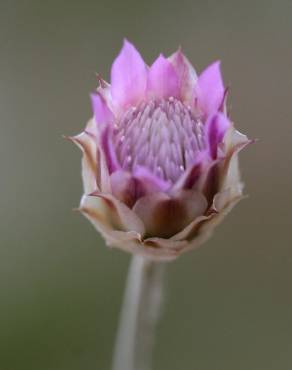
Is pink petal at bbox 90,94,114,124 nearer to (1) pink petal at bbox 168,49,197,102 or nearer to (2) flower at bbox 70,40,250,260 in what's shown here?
(2) flower at bbox 70,40,250,260

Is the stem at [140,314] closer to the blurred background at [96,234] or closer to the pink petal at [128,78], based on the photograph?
the pink petal at [128,78]

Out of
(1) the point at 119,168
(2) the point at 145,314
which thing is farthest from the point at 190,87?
(2) the point at 145,314

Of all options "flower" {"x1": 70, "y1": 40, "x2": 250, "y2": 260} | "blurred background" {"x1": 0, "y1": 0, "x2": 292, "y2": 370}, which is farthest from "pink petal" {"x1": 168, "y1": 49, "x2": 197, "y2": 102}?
"blurred background" {"x1": 0, "y1": 0, "x2": 292, "y2": 370}

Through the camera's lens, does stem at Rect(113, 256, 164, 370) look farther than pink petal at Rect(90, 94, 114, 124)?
Yes

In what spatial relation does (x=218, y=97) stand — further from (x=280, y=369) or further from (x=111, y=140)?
(x=280, y=369)

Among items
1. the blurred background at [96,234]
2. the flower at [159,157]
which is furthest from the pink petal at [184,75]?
the blurred background at [96,234]

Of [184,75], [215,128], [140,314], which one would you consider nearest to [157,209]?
[215,128]

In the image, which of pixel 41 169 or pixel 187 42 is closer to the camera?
pixel 41 169
